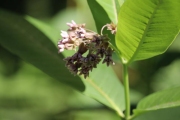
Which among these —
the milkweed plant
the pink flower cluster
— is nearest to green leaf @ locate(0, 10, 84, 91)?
the milkweed plant

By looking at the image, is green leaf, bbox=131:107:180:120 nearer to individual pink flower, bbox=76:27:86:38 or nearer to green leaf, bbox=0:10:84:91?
green leaf, bbox=0:10:84:91

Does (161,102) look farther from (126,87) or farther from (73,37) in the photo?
(73,37)

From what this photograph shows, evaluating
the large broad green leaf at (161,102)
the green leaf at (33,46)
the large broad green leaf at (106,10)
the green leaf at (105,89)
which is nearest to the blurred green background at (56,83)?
the green leaf at (105,89)

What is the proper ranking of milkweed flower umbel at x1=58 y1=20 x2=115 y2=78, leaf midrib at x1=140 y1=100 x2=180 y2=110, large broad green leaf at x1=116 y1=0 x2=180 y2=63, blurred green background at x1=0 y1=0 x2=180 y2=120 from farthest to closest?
blurred green background at x1=0 y1=0 x2=180 y2=120
leaf midrib at x1=140 y1=100 x2=180 y2=110
milkweed flower umbel at x1=58 y1=20 x2=115 y2=78
large broad green leaf at x1=116 y1=0 x2=180 y2=63

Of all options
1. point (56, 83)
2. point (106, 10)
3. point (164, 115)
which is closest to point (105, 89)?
point (164, 115)

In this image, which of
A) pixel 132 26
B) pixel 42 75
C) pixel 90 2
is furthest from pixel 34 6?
pixel 132 26

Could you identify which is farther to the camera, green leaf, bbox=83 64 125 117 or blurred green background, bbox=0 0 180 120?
blurred green background, bbox=0 0 180 120

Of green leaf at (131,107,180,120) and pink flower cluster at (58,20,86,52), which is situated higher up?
pink flower cluster at (58,20,86,52)

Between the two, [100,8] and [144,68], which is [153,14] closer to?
[100,8]
